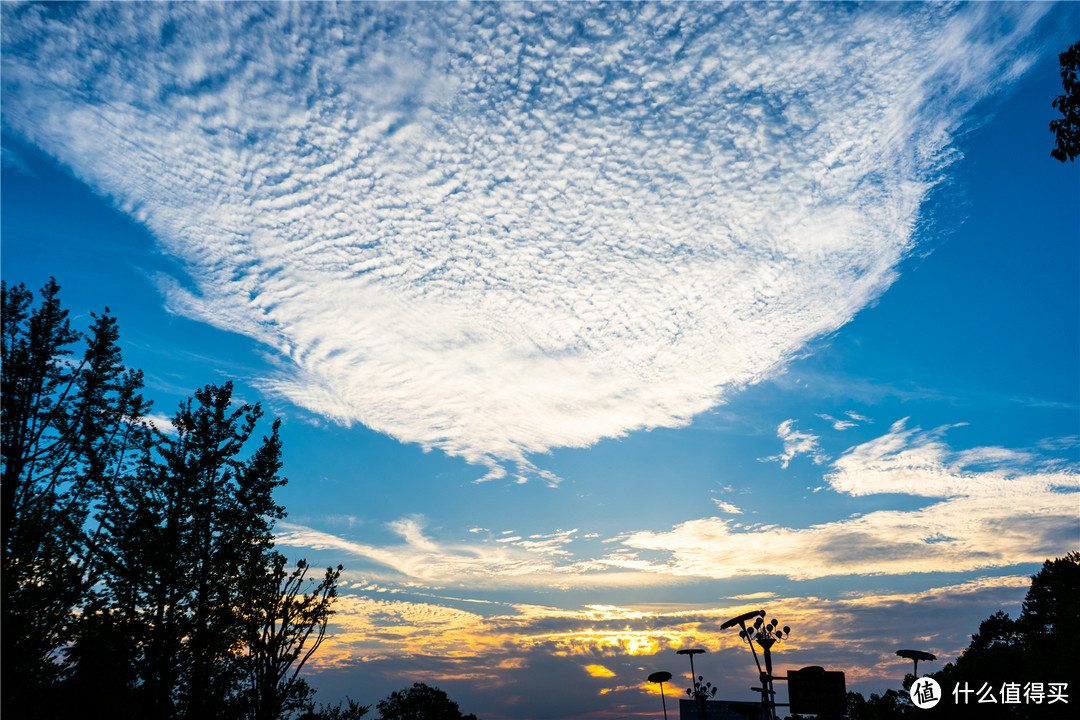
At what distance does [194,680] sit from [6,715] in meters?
5.30

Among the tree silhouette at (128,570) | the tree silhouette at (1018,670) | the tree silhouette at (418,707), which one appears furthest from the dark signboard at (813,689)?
the tree silhouette at (418,707)

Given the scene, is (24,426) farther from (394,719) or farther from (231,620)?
(394,719)

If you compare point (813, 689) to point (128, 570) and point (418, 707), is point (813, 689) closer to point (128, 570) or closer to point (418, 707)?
point (128, 570)

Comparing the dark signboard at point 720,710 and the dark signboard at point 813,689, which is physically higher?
the dark signboard at point 813,689

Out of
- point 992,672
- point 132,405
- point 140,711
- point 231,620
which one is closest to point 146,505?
point 132,405

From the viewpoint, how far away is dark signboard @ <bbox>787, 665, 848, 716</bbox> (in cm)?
2317

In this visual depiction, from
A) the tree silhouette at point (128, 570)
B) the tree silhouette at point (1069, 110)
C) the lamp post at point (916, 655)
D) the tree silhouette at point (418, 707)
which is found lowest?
the tree silhouette at point (418, 707)

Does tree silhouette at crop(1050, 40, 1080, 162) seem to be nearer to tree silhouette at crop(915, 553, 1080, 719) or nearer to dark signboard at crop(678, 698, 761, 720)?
tree silhouette at crop(915, 553, 1080, 719)

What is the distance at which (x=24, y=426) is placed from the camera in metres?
14.8

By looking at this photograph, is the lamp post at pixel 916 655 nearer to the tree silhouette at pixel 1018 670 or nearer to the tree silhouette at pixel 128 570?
the tree silhouette at pixel 1018 670

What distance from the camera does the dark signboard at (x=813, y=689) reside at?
23.2 metres

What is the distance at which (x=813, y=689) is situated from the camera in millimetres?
Answer: 24219

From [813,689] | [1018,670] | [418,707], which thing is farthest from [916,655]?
[418,707]

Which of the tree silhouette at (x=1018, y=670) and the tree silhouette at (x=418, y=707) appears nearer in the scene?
the tree silhouette at (x=1018, y=670)
